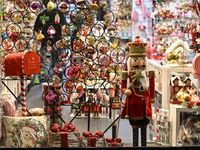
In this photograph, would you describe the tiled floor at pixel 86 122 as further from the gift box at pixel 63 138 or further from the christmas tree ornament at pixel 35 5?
the christmas tree ornament at pixel 35 5

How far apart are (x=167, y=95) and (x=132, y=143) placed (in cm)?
98

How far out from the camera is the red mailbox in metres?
3.46

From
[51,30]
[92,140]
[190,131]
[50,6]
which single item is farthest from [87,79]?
[190,131]

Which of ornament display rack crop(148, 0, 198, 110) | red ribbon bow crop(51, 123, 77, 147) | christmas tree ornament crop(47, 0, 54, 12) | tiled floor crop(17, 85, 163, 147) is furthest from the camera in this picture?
ornament display rack crop(148, 0, 198, 110)

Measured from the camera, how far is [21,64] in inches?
136

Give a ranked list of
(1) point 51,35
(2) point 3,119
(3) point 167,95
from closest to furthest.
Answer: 1. (2) point 3,119
2. (1) point 51,35
3. (3) point 167,95

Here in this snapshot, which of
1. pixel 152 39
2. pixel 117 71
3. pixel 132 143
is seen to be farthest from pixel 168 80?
pixel 152 39

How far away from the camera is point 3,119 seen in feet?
12.1

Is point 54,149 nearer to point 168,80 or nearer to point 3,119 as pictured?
point 3,119

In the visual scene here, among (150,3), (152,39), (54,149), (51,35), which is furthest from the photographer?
(152,39)

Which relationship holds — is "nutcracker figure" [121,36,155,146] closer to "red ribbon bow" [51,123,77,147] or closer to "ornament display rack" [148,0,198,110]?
"red ribbon bow" [51,123,77,147]

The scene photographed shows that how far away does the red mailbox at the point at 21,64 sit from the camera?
11.3ft

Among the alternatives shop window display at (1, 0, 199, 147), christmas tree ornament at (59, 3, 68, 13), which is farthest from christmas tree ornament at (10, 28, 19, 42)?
christmas tree ornament at (59, 3, 68, 13)

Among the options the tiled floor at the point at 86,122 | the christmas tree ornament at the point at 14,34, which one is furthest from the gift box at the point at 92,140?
the christmas tree ornament at the point at 14,34
